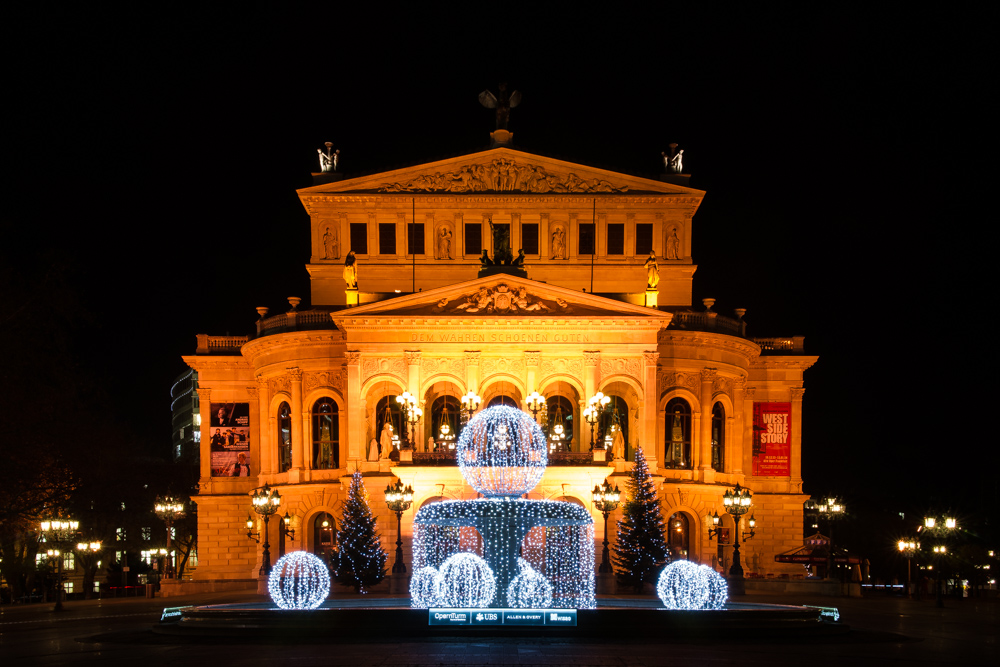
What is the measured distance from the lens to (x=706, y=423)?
184 feet

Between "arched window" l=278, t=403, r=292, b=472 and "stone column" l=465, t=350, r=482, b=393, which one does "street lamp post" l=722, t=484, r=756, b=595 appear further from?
"arched window" l=278, t=403, r=292, b=472

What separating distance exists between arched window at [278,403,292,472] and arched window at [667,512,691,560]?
17.8 meters

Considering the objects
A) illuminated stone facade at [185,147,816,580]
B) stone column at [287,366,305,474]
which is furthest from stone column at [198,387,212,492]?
stone column at [287,366,305,474]

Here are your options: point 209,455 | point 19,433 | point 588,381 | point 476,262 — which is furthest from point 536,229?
point 19,433

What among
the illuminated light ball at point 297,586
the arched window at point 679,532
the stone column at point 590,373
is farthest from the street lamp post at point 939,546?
the illuminated light ball at point 297,586

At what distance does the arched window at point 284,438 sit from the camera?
57.7m

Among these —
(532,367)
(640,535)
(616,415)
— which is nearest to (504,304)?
(532,367)

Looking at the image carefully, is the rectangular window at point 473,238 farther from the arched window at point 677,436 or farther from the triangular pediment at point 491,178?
the arched window at point 677,436

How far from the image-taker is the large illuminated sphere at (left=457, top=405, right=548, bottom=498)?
28.3m

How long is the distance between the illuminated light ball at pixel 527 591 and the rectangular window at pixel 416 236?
3289cm

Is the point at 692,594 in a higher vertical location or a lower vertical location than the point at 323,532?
higher

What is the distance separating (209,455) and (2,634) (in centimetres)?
2914

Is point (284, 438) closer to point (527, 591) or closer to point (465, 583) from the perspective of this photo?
point (465, 583)

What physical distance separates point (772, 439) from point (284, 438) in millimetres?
23314
